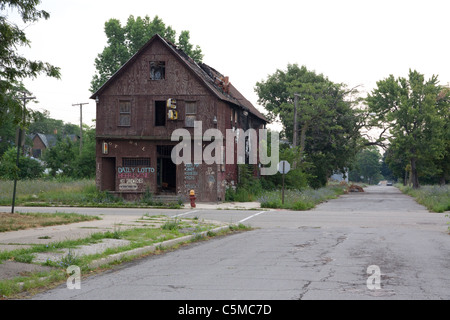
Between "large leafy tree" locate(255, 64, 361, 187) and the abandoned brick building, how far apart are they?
22086mm

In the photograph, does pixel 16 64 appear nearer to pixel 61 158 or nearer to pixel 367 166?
pixel 61 158

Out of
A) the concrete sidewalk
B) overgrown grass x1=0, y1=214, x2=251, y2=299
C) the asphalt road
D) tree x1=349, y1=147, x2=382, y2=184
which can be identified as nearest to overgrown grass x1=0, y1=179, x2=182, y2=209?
the concrete sidewalk

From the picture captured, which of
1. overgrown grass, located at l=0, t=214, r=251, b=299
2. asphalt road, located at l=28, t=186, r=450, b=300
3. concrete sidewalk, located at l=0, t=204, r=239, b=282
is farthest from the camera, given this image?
concrete sidewalk, located at l=0, t=204, r=239, b=282

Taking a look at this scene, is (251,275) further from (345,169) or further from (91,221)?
(345,169)

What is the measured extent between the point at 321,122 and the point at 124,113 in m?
27.6

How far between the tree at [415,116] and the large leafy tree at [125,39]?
23300 mm

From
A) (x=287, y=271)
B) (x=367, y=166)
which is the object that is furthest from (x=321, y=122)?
(x=367, y=166)

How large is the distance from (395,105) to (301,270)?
59.2m

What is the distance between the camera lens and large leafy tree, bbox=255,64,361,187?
2221 inches

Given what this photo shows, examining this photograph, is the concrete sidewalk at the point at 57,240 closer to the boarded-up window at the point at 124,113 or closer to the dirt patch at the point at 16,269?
the dirt patch at the point at 16,269

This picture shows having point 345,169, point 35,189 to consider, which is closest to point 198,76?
point 35,189

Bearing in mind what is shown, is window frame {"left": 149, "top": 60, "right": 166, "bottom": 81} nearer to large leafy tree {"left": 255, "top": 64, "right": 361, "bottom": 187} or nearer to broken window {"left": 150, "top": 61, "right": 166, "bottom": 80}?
broken window {"left": 150, "top": 61, "right": 166, "bottom": 80}

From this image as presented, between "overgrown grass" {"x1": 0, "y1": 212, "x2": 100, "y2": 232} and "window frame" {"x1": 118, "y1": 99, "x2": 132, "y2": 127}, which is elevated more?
"window frame" {"x1": 118, "y1": 99, "x2": 132, "y2": 127}

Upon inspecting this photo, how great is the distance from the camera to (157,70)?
35781 millimetres
